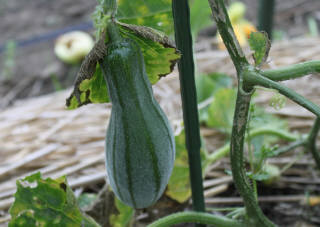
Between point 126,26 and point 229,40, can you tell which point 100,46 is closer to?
point 126,26

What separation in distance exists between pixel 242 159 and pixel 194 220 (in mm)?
154

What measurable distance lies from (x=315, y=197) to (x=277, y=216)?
12 cm

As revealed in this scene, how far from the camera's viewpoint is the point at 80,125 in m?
1.53

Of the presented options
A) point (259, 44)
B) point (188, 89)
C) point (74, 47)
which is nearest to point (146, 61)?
point (188, 89)

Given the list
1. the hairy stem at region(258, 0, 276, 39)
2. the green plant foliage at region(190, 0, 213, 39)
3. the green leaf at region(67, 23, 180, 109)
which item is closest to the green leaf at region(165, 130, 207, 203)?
the green leaf at region(67, 23, 180, 109)

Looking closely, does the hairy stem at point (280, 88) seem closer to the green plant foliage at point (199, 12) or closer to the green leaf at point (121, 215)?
the green leaf at point (121, 215)

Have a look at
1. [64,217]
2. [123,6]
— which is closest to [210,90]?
[123,6]

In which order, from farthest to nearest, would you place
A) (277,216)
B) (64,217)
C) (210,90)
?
(210,90), (277,216), (64,217)

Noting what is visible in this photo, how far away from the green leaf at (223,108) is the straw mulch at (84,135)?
12 cm

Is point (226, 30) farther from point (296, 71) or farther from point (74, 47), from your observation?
point (74, 47)

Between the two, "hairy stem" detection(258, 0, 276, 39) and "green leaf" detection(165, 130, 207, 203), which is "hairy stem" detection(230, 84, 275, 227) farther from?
"hairy stem" detection(258, 0, 276, 39)

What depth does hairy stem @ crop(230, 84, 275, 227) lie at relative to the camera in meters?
0.60

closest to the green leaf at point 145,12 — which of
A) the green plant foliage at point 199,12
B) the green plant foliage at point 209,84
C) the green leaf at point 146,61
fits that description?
the green leaf at point 146,61

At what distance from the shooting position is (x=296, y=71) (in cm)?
55
